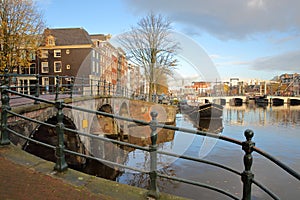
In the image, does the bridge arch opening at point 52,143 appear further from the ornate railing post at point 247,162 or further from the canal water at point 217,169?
the ornate railing post at point 247,162

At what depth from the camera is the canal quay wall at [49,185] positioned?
8.16 feet

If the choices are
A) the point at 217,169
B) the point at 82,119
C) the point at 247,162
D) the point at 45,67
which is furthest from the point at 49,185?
the point at 45,67

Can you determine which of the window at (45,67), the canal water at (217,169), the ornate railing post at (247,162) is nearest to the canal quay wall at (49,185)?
the ornate railing post at (247,162)

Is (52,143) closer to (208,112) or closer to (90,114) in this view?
(90,114)

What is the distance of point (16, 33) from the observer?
1811 cm

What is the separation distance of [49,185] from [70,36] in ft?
112

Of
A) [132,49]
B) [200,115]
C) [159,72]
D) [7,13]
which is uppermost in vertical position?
[7,13]

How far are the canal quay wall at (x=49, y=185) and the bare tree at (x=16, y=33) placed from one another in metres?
17.6

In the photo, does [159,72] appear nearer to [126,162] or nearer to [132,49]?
[132,49]

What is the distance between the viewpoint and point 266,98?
76.3 meters

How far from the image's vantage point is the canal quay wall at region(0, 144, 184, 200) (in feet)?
8.16

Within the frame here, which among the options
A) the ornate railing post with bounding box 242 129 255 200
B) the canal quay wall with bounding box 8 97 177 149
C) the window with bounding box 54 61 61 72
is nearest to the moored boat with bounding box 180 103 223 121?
the canal quay wall with bounding box 8 97 177 149

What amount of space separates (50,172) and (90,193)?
0.76 metres

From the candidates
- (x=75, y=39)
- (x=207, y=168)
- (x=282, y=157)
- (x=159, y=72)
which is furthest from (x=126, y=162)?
(x=75, y=39)
